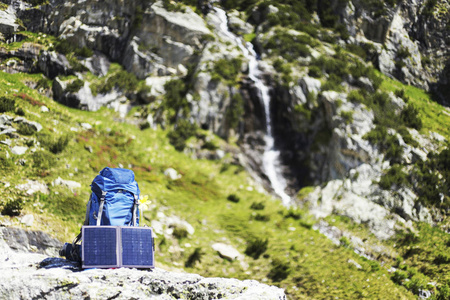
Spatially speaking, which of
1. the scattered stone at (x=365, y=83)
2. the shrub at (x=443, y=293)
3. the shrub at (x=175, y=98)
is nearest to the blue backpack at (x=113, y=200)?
the shrub at (x=443, y=293)

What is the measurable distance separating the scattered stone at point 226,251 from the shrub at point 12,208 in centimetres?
752

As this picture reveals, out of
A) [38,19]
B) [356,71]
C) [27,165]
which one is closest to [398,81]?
[356,71]

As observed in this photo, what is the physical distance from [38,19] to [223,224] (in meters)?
25.7

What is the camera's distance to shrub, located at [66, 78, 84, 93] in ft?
79.7

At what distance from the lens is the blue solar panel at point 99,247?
6062mm

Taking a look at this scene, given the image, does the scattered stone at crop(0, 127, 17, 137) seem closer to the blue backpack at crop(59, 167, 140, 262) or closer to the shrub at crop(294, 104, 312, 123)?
the blue backpack at crop(59, 167, 140, 262)

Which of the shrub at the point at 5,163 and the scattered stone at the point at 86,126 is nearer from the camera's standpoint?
the shrub at the point at 5,163

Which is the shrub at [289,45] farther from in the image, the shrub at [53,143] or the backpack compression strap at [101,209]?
the backpack compression strap at [101,209]

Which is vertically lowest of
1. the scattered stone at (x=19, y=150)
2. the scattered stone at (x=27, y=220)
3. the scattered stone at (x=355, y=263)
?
the scattered stone at (x=355, y=263)

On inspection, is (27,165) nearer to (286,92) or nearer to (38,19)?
(286,92)

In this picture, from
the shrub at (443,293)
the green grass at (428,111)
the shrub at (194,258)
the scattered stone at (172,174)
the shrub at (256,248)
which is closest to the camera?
the shrub at (443,293)

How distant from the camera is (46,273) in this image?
17.5 feet

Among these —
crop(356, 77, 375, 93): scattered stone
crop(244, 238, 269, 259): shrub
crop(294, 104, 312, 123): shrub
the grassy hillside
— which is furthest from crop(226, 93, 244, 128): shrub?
crop(244, 238, 269, 259): shrub

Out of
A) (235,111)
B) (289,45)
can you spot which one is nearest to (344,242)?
(235,111)
